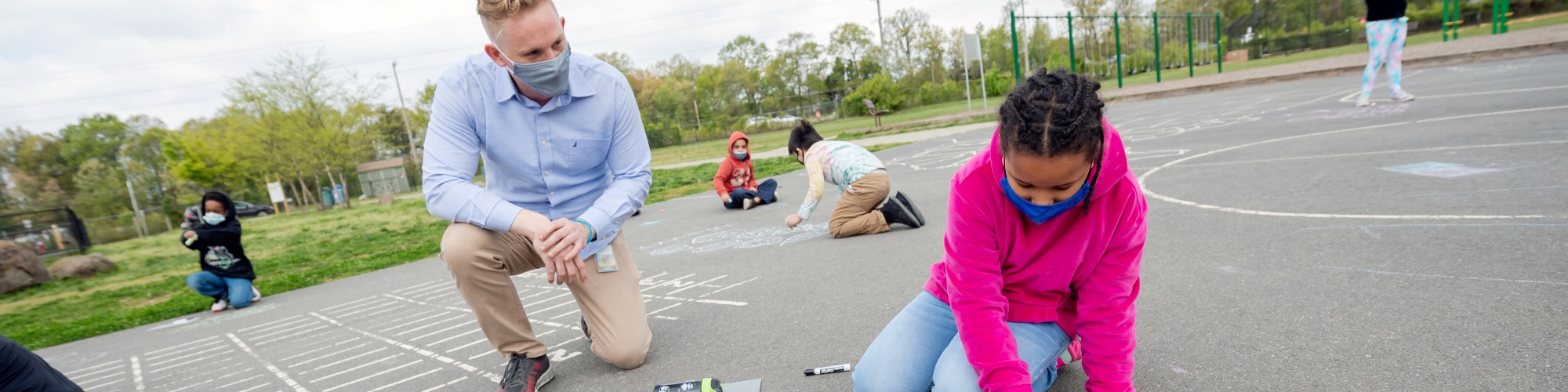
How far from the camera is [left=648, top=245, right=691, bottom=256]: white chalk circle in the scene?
561 centimetres

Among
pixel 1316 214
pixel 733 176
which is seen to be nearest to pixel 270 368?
pixel 733 176

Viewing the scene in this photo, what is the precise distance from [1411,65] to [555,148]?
710 inches

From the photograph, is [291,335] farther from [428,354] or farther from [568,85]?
[568,85]

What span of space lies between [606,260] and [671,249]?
287 cm

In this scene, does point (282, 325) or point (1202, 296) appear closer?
A: point (1202, 296)

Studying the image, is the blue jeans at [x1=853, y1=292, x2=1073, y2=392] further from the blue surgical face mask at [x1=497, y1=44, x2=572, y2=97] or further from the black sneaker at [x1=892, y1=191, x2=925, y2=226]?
the black sneaker at [x1=892, y1=191, x2=925, y2=226]

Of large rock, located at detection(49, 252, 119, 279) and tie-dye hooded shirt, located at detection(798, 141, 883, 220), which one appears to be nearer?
tie-dye hooded shirt, located at detection(798, 141, 883, 220)

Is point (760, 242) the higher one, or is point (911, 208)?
point (911, 208)

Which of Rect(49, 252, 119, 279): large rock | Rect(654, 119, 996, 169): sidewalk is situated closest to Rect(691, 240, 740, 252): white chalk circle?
Rect(654, 119, 996, 169): sidewalk

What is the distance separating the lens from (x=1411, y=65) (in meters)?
14.2

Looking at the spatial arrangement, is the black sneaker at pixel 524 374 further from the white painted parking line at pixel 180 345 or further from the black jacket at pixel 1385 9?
the black jacket at pixel 1385 9

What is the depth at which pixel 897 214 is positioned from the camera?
500 centimetres

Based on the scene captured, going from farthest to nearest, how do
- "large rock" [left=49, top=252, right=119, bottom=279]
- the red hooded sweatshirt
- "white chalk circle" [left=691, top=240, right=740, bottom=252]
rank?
"large rock" [left=49, top=252, right=119, bottom=279] → the red hooded sweatshirt → "white chalk circle" [left=691, top=240, right=740, bottom=252]

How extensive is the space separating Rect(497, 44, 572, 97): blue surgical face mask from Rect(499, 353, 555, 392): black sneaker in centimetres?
106
